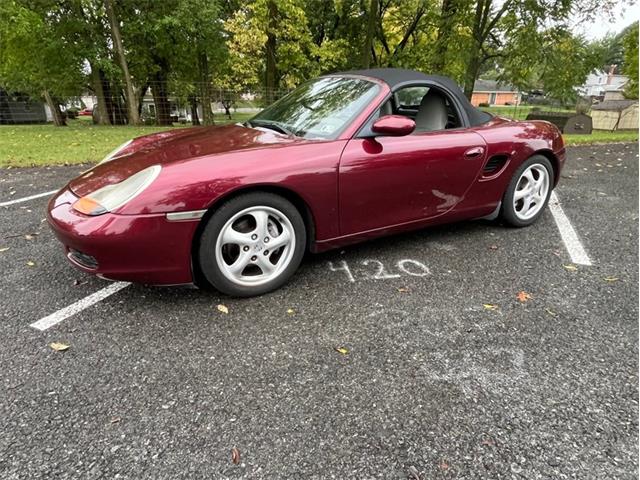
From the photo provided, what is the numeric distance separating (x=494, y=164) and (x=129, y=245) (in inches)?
107

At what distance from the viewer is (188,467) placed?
4.81ft

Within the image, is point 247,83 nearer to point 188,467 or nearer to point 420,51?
point 420,51

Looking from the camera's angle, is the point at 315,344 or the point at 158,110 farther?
the point at 158,110

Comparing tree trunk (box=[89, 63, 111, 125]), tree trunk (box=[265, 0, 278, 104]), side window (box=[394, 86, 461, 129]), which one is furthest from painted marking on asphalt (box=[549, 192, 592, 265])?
tree trunk (box=[89, 63, 111, 125])

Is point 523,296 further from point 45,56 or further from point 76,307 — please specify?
point 45,56

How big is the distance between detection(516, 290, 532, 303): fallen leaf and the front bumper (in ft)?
6.55

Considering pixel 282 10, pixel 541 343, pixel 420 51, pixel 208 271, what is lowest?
pixel 541 343

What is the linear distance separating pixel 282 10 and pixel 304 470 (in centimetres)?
1819

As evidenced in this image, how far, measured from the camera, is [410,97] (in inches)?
130

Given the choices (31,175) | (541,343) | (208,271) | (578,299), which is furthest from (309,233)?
(31,175)

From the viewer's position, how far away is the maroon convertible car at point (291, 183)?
2209mm

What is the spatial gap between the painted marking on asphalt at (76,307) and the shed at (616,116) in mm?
25292

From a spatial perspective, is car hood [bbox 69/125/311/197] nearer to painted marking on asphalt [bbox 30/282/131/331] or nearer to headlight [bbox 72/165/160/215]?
headlight [bbox 72/165/160/215]

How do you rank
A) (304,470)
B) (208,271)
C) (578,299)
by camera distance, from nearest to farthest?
(304,470)
(208,271)
(578,299)
